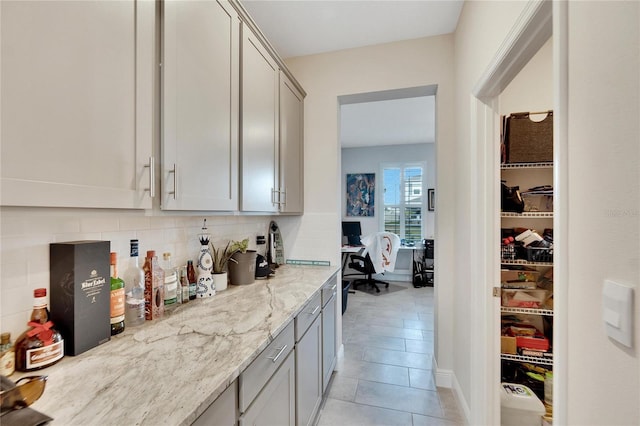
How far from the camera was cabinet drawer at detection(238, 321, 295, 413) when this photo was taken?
0.90 meters

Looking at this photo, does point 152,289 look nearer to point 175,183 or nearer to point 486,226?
point 175,183

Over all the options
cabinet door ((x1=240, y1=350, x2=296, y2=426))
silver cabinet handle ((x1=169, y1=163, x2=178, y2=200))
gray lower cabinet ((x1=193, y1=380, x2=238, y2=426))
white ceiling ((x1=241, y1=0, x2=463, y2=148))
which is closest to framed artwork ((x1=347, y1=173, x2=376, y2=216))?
white ceiling ((x1=241, y1=0, x2=463, y2=148))

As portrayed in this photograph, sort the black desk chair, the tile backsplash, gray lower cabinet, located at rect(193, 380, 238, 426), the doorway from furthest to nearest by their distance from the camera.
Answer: the doorway < the black desk chair < the tile backsplash < gray lower cabinet, located at rect(193, 380, 238, 426)

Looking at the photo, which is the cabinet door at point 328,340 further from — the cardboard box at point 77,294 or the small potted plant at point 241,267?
the cardboard box at point 77,294

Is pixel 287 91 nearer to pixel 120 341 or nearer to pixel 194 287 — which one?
pixel 194 287

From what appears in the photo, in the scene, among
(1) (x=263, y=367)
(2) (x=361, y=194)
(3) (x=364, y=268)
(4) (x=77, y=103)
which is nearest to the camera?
(4) (x=77, y=103)

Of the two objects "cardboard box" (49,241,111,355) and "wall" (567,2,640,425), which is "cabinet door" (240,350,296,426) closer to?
"cardboard box" (49,241,111,355)

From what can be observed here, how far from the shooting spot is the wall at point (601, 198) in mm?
545

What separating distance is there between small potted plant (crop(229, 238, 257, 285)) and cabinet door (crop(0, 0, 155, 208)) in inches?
35.0

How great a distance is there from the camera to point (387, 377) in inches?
90.7

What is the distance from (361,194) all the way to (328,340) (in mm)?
4141

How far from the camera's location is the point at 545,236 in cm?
191

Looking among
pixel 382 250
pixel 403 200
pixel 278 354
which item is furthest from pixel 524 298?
pixel 403 200

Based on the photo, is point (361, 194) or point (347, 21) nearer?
point (347, 21)
